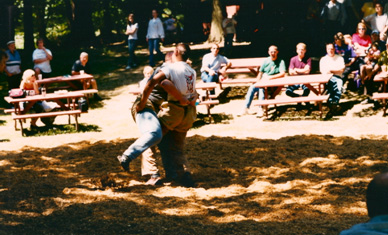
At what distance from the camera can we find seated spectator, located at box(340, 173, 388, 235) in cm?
208

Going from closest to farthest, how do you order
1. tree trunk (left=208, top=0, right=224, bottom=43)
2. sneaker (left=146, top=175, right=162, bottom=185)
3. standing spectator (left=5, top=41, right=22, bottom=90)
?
sneaker (left=146, top=175, right=162, bottom=185) → standing spectator (left=5, top=41, right=22, bottom=90) → tree trunk (left=208, top=0, right=224, bottom=43)

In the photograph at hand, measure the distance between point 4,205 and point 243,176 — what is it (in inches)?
124

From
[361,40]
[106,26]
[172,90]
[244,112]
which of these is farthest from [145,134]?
[106,26]

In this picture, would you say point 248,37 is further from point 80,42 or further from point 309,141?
point 309,141

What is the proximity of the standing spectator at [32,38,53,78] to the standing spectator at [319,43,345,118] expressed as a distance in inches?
280

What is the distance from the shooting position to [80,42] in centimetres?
2580

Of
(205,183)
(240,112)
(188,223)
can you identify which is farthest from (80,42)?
(188,223)

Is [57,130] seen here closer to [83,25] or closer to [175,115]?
[175,115]

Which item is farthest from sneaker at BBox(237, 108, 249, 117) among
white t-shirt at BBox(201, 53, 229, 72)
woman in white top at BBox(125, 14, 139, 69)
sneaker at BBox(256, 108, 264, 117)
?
woman in white top at BBox(125, 14, 139, 69)

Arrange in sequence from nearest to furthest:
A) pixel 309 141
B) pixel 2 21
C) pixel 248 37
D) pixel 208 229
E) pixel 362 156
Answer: pixel 208 229 → pixel 362 156 → pixel 309 141 → pixel 2 21 → pixel 248 37

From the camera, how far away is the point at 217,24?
2298 centimetres

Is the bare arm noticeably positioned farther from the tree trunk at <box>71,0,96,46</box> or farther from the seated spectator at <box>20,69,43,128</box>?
the tree trunk at <box>71,0,96,46</box>

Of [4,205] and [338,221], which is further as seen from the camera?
[4,205]

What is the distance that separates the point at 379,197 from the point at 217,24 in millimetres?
21212
